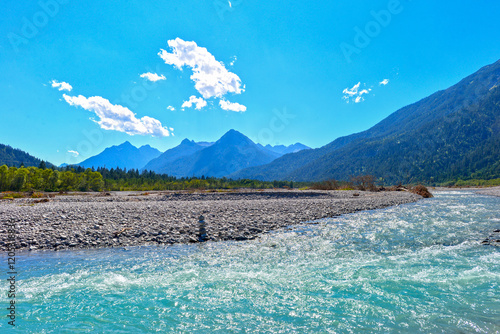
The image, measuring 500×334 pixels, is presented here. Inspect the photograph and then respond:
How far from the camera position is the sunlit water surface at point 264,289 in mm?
5988

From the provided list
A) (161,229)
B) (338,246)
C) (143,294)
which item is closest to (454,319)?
(338,246)

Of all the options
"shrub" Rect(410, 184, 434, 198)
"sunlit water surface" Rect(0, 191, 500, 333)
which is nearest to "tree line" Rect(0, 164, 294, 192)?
"shrub" Rect(410, 184, 434, 198)

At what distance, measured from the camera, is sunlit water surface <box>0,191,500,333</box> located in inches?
236

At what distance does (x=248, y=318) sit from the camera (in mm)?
6184

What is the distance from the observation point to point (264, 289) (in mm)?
7895

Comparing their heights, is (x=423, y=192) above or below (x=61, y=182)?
below

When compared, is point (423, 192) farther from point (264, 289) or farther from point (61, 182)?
point (61, 182)

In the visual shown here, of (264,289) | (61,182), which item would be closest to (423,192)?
(264,289)

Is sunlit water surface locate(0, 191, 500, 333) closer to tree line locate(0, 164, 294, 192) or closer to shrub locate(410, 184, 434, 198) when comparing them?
shrub locate(410, 184, 434, 198)

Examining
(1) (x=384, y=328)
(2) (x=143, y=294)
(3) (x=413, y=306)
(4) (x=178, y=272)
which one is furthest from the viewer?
(4) (x=178, y=272)

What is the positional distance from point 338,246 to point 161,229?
422 inches

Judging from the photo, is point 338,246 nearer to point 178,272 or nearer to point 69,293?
point 178,272

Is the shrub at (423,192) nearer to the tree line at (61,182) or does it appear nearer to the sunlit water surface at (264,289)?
the sunlit water surface at (264,289)

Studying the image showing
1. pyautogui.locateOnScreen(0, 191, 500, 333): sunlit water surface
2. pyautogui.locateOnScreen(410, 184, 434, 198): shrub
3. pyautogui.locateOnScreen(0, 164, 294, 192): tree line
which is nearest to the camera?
pyautogui.locateOnScreen(0, 191, 500, 333): sunlit water surface
